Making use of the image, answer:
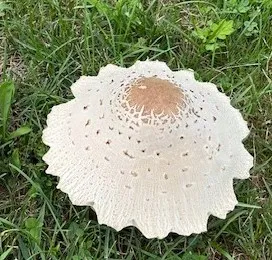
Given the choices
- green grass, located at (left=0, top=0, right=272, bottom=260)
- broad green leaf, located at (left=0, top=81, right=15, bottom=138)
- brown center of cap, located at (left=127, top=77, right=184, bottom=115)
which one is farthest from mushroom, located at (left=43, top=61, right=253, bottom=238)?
broad green leaf, located at (left=0, top=81, right=15, bottom=138)

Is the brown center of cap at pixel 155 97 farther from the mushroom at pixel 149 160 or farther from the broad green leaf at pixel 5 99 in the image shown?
the broad green leaf at pixel 5 99

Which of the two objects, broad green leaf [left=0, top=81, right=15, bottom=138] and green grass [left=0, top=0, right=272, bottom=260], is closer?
green grass [left=0, top=0, right=272, bottom=260]

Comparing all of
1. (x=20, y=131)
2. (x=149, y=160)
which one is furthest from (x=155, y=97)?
(x=20, y=131)

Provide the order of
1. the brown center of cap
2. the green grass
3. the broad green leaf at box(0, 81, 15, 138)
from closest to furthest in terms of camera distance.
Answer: the brown center of cap
the green grass
the broad green leaf at box(0, 81, 15, 138)

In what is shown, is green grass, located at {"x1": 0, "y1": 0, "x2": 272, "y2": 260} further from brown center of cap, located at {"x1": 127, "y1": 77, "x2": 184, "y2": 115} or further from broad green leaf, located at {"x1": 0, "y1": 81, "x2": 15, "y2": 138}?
brown center of cap, located at {"x1": 127, "y1": 77, "x2": 184, "y2": 115}

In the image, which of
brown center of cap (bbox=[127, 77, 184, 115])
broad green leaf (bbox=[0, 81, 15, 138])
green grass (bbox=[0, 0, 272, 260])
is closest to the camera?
brown center of cap (bbox=[127, 77, 184, 115])

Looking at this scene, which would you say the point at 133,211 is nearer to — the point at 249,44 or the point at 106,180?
the point at 106,180

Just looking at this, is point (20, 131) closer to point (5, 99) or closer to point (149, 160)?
point (5, 99)
